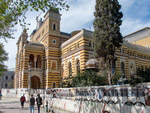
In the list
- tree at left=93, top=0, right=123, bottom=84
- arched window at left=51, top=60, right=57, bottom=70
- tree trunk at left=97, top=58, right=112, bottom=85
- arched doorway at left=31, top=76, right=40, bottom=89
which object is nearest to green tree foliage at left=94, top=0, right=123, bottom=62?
tree at left=93, top=0, right=123, bottom=84

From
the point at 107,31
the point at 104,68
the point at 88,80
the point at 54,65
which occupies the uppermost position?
the point at 107,31

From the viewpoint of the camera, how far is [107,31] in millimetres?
19906

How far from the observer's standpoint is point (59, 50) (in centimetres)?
3528

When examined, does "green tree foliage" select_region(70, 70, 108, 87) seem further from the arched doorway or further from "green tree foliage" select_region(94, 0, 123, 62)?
the arched doorway

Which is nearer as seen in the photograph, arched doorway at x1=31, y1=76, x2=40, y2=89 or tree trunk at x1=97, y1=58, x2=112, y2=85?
tree trunk at x1=97, y1=58, x2=112, y2=85

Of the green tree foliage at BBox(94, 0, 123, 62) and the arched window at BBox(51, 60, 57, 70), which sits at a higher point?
the green tree foliage at BBox(94, 0, 123, 62)

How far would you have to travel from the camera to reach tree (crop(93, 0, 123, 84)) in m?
19.7

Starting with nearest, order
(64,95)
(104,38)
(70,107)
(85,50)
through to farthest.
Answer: (70,107) < (64,95) < (104,38) < (85,50)

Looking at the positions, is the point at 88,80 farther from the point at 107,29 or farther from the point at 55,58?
the point at 55,58

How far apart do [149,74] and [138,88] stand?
9.65 metres

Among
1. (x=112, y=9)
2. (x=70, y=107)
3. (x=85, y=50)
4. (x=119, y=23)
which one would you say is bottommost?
(x=70, y=107)

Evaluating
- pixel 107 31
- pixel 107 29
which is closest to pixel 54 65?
pixel 107 29

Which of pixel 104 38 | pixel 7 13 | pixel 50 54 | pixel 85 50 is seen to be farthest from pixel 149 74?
pixel 50 54

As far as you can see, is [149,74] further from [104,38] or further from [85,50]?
[85,50]
